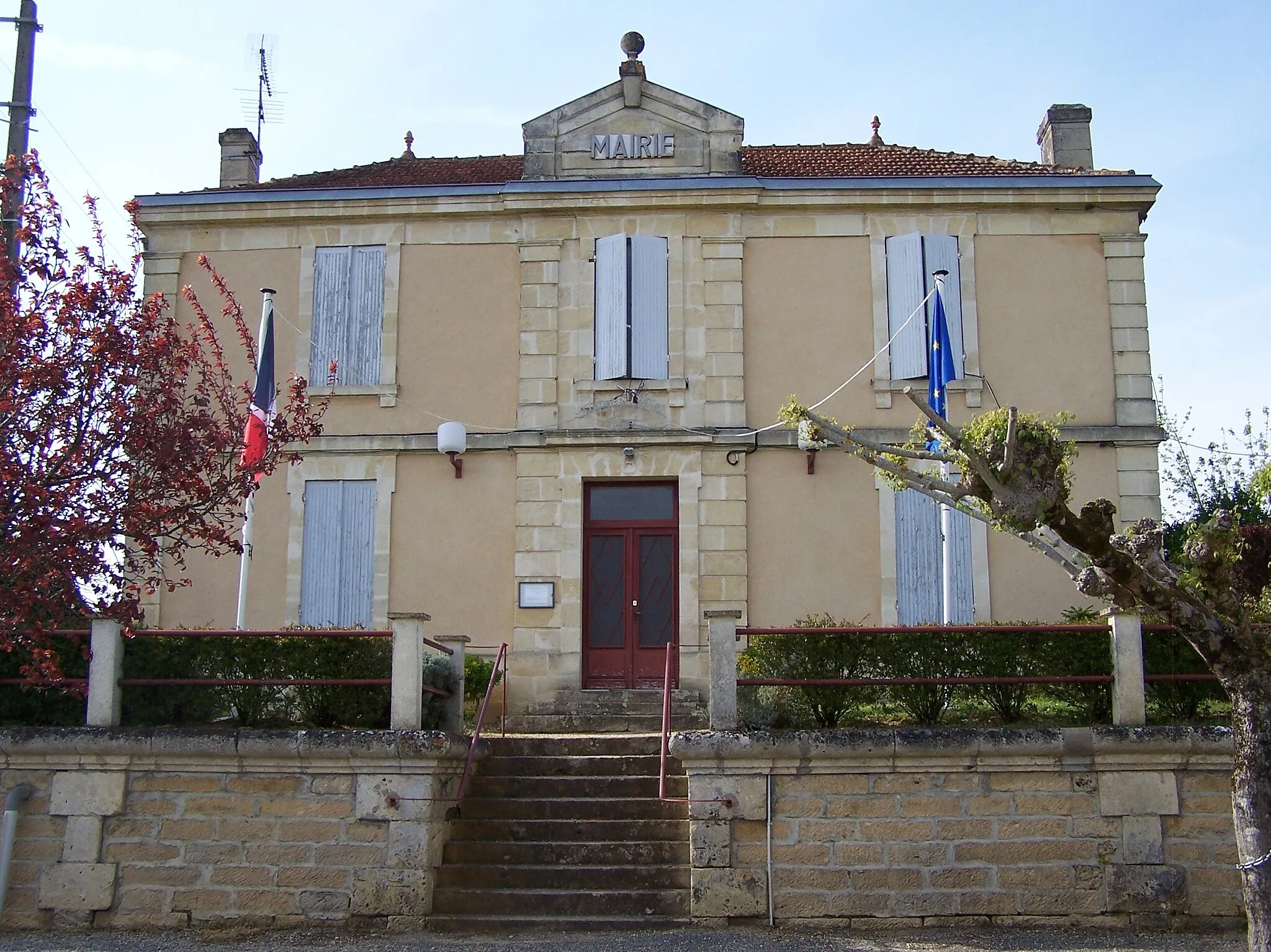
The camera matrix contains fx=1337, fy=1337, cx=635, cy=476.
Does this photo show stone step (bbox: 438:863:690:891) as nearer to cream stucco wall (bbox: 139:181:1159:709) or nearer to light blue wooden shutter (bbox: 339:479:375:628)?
cream stucco wall (bbox: 139:181:1159:709)

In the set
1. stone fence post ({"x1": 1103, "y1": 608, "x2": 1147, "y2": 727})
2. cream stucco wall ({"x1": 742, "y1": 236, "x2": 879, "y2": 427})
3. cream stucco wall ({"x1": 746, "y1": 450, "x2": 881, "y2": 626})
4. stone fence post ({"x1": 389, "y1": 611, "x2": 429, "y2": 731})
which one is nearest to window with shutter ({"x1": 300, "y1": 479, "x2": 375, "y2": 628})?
stone fence post ({"x1": 389, "y1": 611, "x2": 429, "y2": 731})

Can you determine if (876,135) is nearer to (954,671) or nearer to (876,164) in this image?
(876,164)

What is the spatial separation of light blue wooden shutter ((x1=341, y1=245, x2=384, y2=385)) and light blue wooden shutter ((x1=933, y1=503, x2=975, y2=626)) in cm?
578

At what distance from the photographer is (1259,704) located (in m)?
6.64

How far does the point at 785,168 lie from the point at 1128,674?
6.98 m

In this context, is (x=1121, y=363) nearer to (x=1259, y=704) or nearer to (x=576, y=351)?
(x=576, y=351)

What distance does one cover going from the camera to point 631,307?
13.3 m

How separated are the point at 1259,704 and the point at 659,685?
6.71 meters

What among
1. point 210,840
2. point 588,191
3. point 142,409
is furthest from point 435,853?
point 588,191

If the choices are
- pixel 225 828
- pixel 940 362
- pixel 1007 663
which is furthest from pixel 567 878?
pixel 940 362

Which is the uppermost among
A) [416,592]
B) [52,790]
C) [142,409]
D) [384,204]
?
[384,204]

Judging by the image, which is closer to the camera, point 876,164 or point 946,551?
point 946,551

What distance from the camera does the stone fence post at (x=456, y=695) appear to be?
10055 millimetres

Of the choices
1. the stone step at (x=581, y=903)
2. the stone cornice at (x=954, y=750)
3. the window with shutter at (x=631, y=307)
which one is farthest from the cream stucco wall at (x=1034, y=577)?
the stone step at (x=581, y=903)
